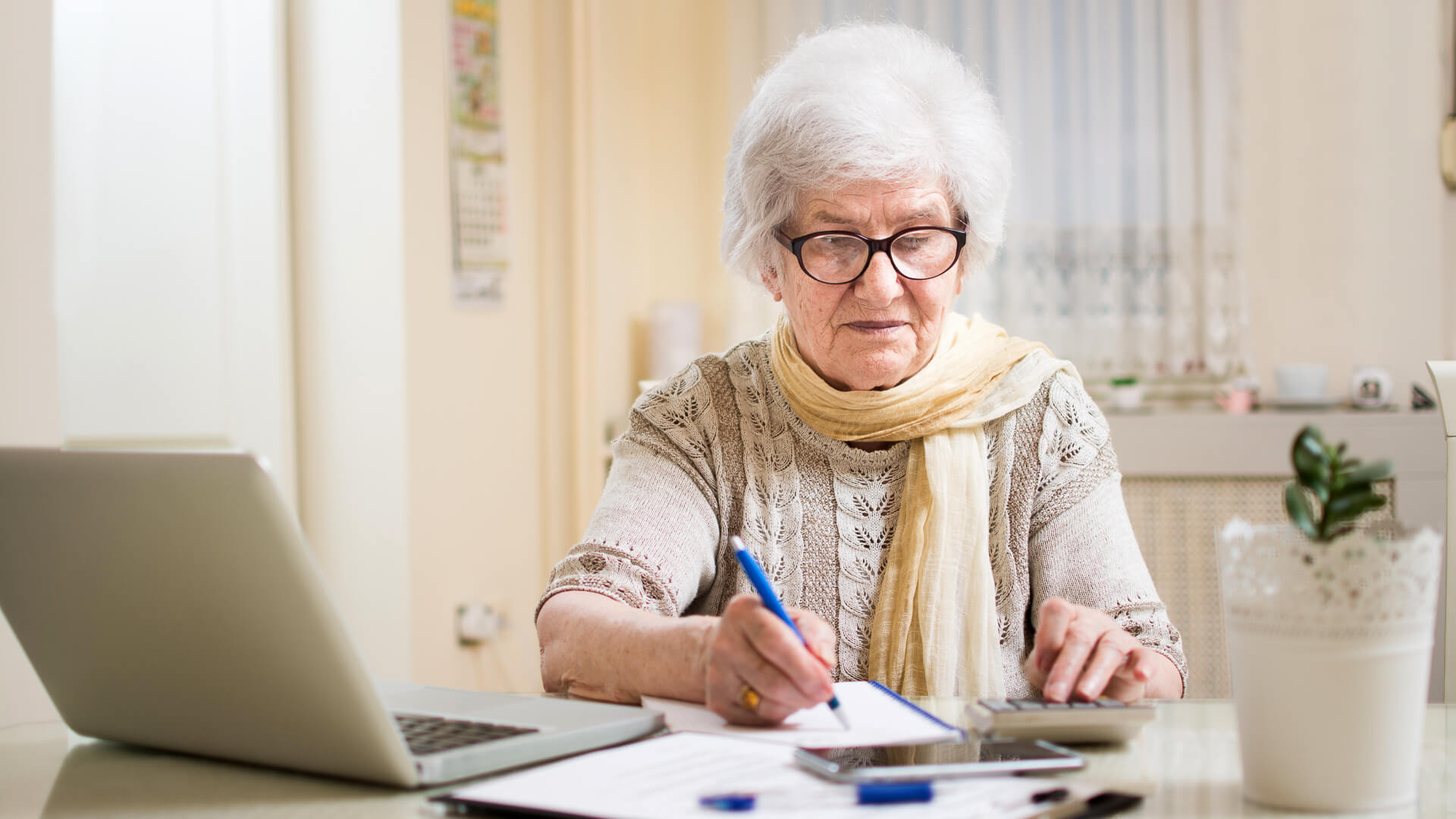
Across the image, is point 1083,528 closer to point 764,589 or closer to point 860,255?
point 860,255

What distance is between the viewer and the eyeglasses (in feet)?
4.36

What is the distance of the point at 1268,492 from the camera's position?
2.78 metres

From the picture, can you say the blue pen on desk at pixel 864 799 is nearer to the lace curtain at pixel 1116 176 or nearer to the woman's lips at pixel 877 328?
the woman's lips at pixel 877 328

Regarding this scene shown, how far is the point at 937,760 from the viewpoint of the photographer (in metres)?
0.71

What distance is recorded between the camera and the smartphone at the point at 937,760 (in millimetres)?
670

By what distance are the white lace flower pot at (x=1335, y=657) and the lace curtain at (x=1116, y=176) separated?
2634mm

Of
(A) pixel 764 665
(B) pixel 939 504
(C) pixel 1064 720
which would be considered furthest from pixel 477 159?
(C) pixel 1064 720

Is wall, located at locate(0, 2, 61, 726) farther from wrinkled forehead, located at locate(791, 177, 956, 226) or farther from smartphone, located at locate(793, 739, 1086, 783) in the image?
smartphone, located at locate(793, 739, 1086, 783)

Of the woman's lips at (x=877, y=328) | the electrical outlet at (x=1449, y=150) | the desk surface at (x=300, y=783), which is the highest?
the electrical outlet at (x=1449, y=150)

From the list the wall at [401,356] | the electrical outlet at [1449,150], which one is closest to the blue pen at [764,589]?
the wall at [401,356]

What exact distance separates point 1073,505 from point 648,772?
2.41 ft

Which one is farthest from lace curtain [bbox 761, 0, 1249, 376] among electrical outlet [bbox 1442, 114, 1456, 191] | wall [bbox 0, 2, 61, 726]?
wall [bbox 0, 2, 61, 726]

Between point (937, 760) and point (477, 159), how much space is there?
2355 mm

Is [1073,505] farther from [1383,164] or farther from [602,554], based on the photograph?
[1383,164]
